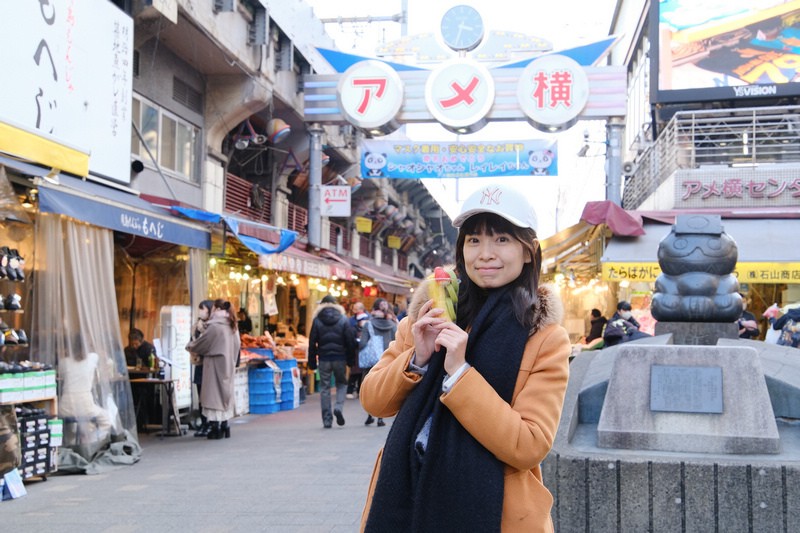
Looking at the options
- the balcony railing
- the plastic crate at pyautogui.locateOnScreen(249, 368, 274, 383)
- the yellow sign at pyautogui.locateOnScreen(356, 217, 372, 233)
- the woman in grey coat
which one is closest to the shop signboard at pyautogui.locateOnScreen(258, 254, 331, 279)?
the plastic crate at pyautogui.locateOnScreen(249, 368, 274, 383)

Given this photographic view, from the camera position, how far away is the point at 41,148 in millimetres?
6516

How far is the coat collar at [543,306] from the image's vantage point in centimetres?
218

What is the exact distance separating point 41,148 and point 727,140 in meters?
14.9

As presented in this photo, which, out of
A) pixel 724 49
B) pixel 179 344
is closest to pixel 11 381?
pixel 179 344

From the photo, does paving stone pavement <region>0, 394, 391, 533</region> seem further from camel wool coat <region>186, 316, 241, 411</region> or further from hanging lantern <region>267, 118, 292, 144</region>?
hanging lantern <region>267, 118, 292, 144</region>

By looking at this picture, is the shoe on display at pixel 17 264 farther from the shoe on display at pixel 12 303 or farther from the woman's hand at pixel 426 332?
the woman's hand at pixel 426 332

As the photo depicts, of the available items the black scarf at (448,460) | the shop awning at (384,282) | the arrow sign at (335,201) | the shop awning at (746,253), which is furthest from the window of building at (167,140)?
the black scarf at (448,460)

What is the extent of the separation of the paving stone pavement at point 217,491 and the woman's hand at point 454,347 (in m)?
3.88

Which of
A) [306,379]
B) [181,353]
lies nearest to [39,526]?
[181,353]

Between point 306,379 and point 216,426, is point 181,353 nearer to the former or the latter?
point 216,426

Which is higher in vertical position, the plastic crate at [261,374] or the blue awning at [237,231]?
the blue awning at [237,231]

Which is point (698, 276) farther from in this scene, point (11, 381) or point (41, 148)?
point (11, 381)

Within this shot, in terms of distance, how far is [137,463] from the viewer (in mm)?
8453

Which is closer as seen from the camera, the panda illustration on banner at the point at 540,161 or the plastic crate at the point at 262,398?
the plastic crate at the point at 262,398
